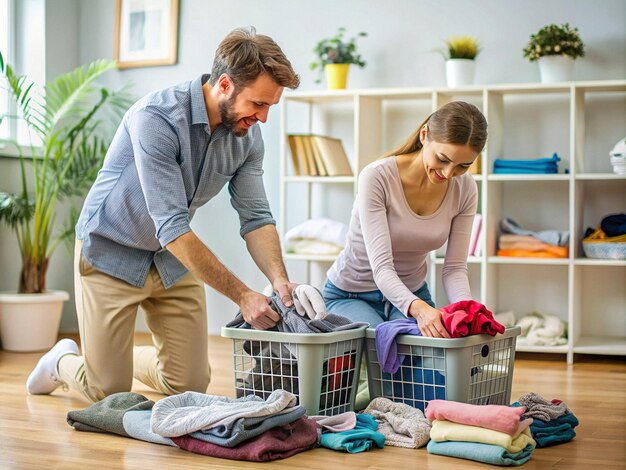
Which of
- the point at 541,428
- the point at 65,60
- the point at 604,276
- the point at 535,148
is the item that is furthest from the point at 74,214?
the point at 541,428

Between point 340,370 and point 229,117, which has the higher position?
point 229,117

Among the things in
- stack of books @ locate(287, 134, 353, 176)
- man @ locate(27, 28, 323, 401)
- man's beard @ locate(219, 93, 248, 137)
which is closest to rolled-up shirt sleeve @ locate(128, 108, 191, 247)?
Result: man @ locate(27, 28, 323, 401)

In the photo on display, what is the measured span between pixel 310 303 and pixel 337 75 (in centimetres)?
237

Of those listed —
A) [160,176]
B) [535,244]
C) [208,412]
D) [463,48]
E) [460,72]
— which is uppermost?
[463,48]

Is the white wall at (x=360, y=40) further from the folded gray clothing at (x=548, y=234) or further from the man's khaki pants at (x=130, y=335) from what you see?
the man's khaki pants at (x=130, y=335)

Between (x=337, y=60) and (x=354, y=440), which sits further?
(x=337, y=60)

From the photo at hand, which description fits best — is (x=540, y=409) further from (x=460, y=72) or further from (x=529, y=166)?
(x=460, y=72)

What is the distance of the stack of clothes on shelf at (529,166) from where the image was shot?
170 inches

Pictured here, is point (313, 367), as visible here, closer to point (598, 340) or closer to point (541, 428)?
point (541, 428)

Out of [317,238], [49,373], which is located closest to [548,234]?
[317,238]

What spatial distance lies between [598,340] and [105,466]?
111 inches

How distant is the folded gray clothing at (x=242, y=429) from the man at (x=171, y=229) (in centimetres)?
31

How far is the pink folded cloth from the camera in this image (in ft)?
7.43

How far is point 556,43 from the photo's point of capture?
169 inches
